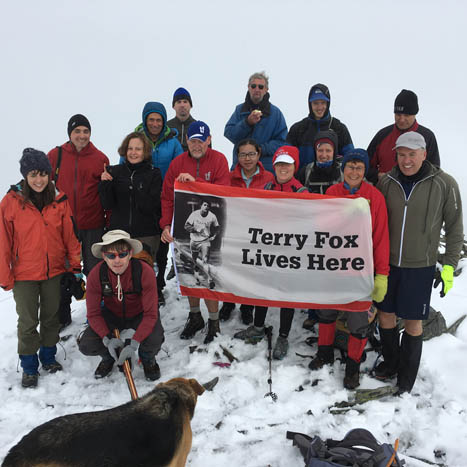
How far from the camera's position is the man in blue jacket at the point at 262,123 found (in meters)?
6.20

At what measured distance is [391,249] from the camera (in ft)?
14.3

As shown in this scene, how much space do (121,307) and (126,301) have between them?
0.12 metres

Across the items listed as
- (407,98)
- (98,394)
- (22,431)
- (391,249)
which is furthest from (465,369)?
(22,431)

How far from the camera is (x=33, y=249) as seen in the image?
14.9ft

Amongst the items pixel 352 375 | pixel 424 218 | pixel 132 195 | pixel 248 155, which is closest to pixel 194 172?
pixel 248 155

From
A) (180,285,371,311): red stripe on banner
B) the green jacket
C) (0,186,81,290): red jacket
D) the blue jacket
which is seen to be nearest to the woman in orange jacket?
(0,186,81,290): red jacket

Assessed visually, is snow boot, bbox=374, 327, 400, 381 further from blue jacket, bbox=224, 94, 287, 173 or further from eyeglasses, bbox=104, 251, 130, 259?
eyeglasses, bbox=104, 251, 130, 259

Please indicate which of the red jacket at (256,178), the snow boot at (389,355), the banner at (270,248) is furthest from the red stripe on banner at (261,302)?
the red jacket at (256,178)

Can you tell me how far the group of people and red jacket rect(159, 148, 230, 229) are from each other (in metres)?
0.02

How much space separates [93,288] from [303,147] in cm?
396

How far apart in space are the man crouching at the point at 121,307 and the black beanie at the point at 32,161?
1.15 m

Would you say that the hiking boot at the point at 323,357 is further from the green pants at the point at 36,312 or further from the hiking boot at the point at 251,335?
the green pants at the point at 36,312

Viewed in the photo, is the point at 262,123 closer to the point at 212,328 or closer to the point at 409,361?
the point at 212,328

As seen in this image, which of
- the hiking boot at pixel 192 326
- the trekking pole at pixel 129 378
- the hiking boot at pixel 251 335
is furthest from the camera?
the hiking boot at pixel 192 326
